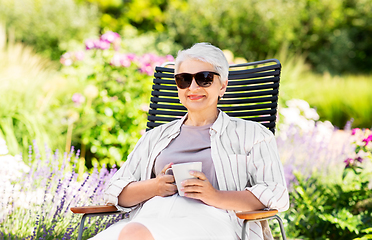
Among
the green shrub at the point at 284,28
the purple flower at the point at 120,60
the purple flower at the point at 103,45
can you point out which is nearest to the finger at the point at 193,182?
the purple flower at the point at 120,60

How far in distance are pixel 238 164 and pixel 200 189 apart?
0.30 metres

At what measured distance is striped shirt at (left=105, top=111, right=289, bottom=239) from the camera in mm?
1752

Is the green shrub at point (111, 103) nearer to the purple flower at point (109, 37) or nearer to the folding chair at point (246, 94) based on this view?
the purple flower at point (109, 37)

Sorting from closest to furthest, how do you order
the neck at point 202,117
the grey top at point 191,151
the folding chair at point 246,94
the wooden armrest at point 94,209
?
1. the wooden armrest at point 94,209
2. the grey top at point 191,151
3. the neck at point 202,117
4. the folding chair at point 246,94

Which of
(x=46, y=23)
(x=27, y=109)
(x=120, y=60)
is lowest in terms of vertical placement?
(x=27, y=109)

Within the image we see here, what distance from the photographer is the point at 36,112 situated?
398 centimetres

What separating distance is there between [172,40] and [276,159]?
30.9 feet

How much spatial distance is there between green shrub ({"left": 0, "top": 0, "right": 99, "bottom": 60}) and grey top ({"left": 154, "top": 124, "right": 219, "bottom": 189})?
359 inches

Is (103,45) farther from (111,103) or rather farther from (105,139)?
(105,139)

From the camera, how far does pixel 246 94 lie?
8.74 feet

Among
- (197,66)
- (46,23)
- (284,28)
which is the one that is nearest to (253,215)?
(197,66)

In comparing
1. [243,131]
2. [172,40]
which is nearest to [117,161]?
[243,131]

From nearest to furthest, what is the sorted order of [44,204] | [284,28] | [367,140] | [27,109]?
[44,204] → [367,140] → [27,109] → [284,28]

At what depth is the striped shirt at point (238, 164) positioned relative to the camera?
175cm
